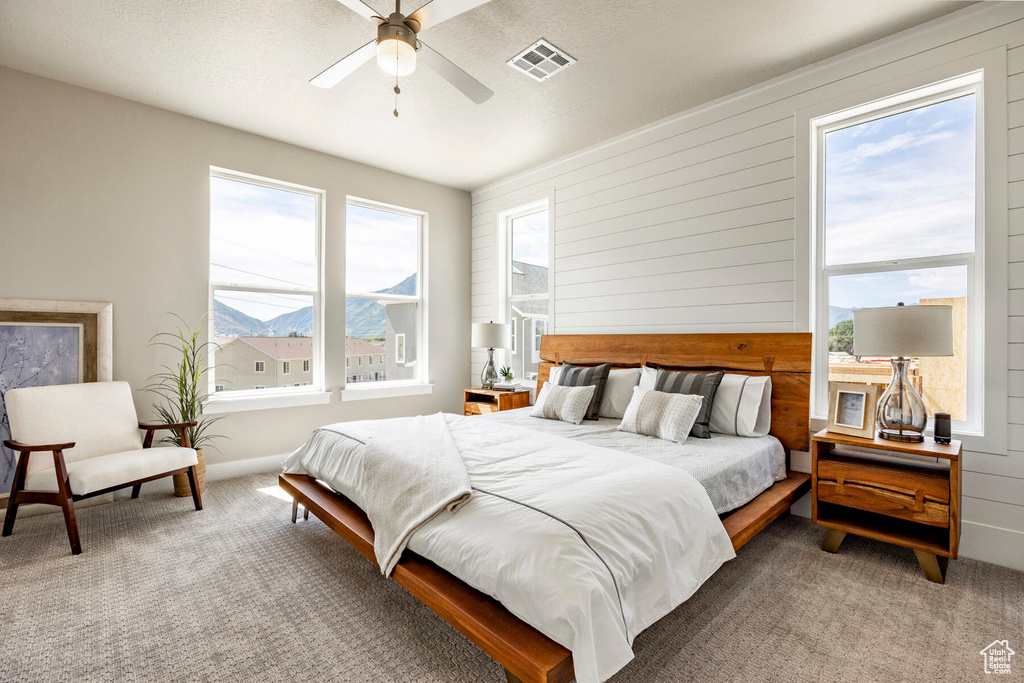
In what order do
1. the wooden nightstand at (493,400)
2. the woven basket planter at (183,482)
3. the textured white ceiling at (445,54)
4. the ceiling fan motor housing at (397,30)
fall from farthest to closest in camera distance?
1. the wooden nightstand at (493,400)
2. the woven basket planter at (183,482)
3. the textured white ceiling at (445,54)
4. the ceiling fan motor housing at (397,30)

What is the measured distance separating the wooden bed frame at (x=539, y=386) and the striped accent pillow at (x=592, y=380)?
35 centimetres

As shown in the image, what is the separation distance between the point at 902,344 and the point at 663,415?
1.21m

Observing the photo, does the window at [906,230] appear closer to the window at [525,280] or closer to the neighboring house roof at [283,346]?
the window at [525,280]

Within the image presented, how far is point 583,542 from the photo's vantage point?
1464 mm

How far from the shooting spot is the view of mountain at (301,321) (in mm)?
4078

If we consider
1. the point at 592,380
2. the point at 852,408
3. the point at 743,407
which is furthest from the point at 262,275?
the point at 852,408

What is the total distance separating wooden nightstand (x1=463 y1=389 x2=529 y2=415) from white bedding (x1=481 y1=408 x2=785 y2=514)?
1.27 meters

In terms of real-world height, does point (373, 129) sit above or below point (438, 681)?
above

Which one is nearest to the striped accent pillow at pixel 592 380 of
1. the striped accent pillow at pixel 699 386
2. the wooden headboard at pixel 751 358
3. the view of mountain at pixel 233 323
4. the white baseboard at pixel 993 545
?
the wooden headboard at pixel 751 358

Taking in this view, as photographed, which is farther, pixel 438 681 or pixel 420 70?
pixel 420 70

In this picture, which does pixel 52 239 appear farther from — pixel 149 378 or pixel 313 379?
pixel 313 379

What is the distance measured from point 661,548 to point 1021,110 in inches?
114

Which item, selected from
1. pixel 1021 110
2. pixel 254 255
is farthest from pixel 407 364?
pixel 1021 110

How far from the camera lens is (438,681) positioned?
1.60m
